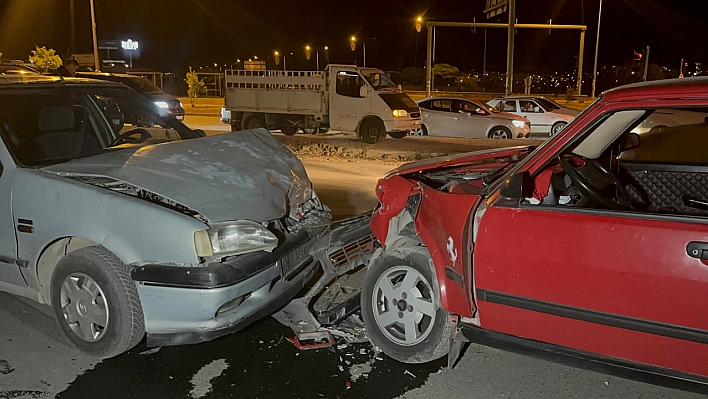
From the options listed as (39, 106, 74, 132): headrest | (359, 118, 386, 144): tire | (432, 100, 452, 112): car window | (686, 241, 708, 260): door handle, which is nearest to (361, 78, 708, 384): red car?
(686, 241, 708, 260): door handle

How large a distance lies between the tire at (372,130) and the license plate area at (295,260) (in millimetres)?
12324

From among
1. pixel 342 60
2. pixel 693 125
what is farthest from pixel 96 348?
pixel 342 60

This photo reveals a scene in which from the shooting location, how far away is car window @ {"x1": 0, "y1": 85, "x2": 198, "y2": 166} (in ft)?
14.8

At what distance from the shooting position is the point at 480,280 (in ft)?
11.3

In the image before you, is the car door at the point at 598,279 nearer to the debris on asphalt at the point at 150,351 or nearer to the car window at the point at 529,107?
the debris on asphalt at the point at 150,351

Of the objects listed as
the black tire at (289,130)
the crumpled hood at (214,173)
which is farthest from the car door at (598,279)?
the black tire at (289,130)

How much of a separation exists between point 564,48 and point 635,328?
99872 mm

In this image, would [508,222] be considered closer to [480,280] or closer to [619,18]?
[480,280]

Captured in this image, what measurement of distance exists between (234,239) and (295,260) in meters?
0.62

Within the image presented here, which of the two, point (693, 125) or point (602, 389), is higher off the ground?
point (693, 125)

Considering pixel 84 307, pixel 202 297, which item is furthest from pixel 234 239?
pixel 84 307

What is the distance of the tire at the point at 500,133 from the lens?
16703 millimetres

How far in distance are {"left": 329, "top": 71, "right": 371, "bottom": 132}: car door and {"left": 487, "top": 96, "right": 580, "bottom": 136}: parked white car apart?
4.27m

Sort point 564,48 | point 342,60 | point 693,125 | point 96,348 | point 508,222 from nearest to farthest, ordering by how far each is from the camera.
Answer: point 508,222 → point 96,348 → point 693,125 → point 342,60 → point 564,48
